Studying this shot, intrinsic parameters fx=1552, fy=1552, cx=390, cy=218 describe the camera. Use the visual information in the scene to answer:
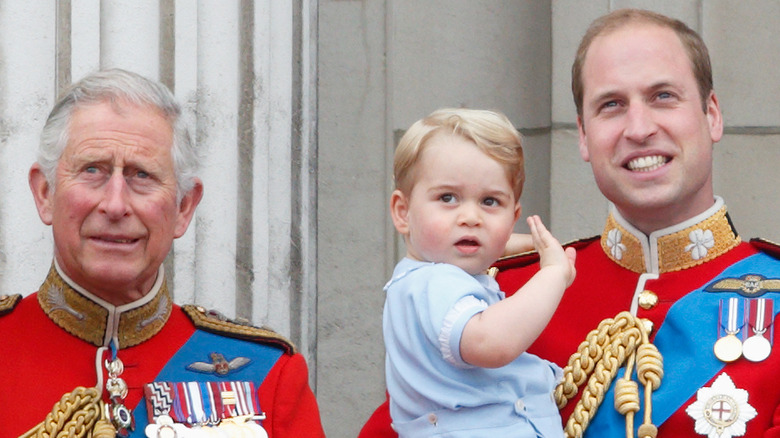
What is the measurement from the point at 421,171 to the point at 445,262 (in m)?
0.19

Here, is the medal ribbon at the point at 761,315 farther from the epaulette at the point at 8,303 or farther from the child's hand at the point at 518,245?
the epaulette at the point at 8,303

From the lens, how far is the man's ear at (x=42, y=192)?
10.3 feet

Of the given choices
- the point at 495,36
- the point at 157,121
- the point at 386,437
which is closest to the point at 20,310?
the point at 157,121

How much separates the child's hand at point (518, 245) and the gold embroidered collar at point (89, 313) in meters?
0.88

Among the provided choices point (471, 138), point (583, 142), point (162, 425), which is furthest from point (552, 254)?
point (162, 425)

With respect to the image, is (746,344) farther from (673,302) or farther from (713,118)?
(713,118)

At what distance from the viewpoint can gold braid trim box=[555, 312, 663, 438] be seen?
3.15 m

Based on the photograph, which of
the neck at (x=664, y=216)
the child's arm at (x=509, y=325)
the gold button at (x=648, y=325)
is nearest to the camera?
the child's arm at (x=509, y=325)

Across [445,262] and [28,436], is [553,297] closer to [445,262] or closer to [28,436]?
[445,262]

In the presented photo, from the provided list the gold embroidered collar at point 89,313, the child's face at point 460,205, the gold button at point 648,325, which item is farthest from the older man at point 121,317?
the gold button at point 648,325

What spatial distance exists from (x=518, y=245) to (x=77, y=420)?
114 cm

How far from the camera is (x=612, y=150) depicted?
133 inches

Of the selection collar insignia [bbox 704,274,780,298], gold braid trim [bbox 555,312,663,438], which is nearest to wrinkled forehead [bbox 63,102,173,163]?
gold braid trim [bbox 555,312,663,438]

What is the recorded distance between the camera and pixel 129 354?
126 inches
